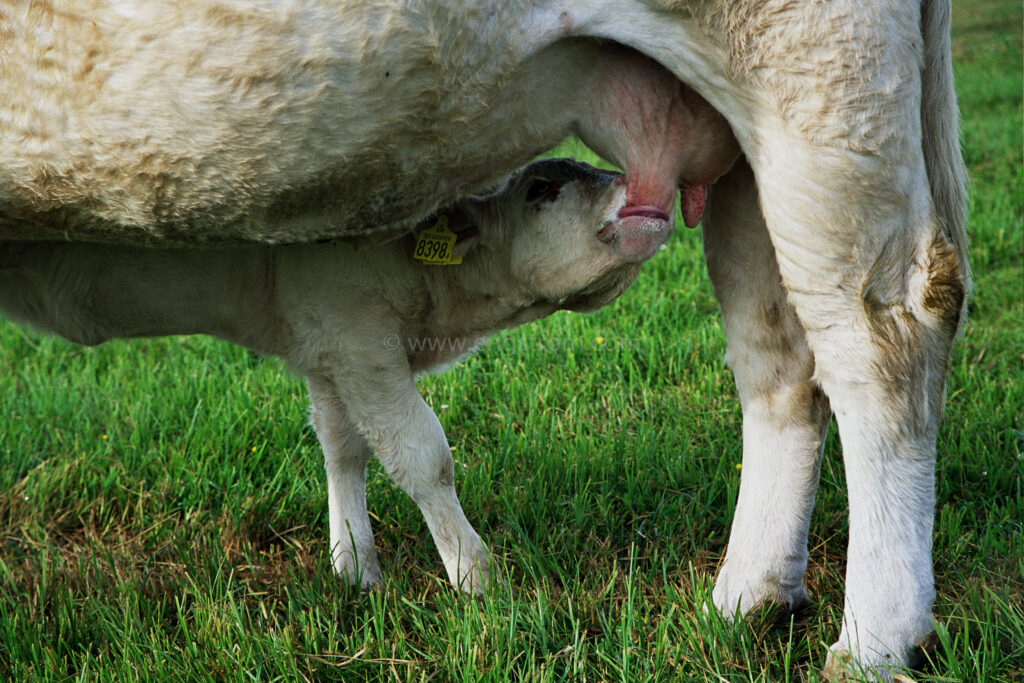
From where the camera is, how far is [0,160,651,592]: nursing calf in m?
3.22

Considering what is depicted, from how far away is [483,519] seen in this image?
3.63 metres

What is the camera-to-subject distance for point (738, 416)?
4.23 metres

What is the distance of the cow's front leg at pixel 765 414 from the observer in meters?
3.10

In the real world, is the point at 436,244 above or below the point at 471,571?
above

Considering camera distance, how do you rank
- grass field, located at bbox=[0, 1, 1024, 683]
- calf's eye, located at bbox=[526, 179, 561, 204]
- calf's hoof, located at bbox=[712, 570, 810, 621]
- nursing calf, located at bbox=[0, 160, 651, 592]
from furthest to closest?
calf's eye, located at bbox=[526, 179, 561, 204], nursing calf, located at bbox=[0, 160, 651, 592], calf's hoof, located at bbox=[712, 570, 810, 621], grass field, located at bbox=[0, 1, 1024, 683]

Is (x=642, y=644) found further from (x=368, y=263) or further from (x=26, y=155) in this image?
(x=26, y=155)

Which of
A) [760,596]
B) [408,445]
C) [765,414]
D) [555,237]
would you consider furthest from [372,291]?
[760,596]

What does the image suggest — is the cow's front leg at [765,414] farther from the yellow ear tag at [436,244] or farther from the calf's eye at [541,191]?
the yellow ear tag at [436,244]

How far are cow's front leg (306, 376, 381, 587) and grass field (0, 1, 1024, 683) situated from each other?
0.34ft

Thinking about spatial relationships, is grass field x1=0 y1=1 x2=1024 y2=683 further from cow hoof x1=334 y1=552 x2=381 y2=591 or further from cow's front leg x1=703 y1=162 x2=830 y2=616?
cow's front leg x1=703 y1=162 x2=830 y2=616

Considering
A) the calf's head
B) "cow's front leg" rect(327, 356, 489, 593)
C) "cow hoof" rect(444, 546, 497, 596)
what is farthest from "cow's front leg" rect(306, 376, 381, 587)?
the calf's head

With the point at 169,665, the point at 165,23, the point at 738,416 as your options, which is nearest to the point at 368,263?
the point at 165,23

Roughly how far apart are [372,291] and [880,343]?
63.1 inches

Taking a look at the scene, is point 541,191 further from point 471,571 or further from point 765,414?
point 471,571
